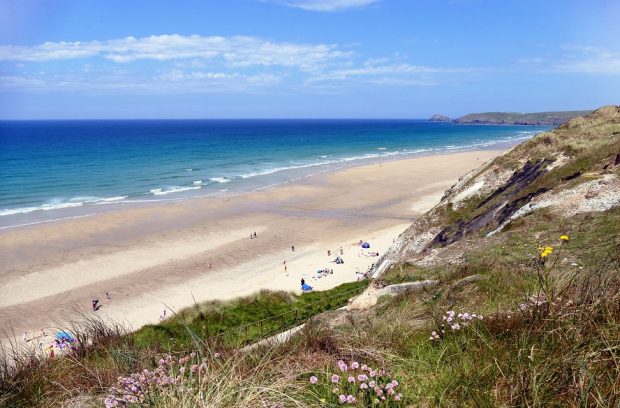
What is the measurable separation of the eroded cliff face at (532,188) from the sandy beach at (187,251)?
28.0 ft

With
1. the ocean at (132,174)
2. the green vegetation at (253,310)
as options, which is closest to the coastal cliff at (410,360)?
the green vegetation at (253,310)

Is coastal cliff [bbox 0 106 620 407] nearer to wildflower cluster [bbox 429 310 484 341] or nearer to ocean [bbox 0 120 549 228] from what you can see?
wildflower cluster [bbox 429 310 484 341]

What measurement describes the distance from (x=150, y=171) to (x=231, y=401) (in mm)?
64369

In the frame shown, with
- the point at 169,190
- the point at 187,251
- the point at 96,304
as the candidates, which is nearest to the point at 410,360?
the point at 96,304

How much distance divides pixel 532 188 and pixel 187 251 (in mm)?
22165

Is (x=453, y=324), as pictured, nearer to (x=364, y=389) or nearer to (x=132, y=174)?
(x=364, y=389)

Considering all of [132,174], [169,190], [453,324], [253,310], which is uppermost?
[453,324]

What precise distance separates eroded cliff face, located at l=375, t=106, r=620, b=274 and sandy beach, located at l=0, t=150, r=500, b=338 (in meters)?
Answer: 8.53

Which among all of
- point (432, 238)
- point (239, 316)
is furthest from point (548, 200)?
point (239, 316)

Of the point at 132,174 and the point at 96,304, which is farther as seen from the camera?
the point at 132,174

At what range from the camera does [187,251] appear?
3025 cm

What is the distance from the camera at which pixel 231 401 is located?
112 inches

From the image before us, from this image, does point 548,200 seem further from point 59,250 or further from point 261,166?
point 261,166

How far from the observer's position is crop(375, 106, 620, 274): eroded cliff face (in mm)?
12664
